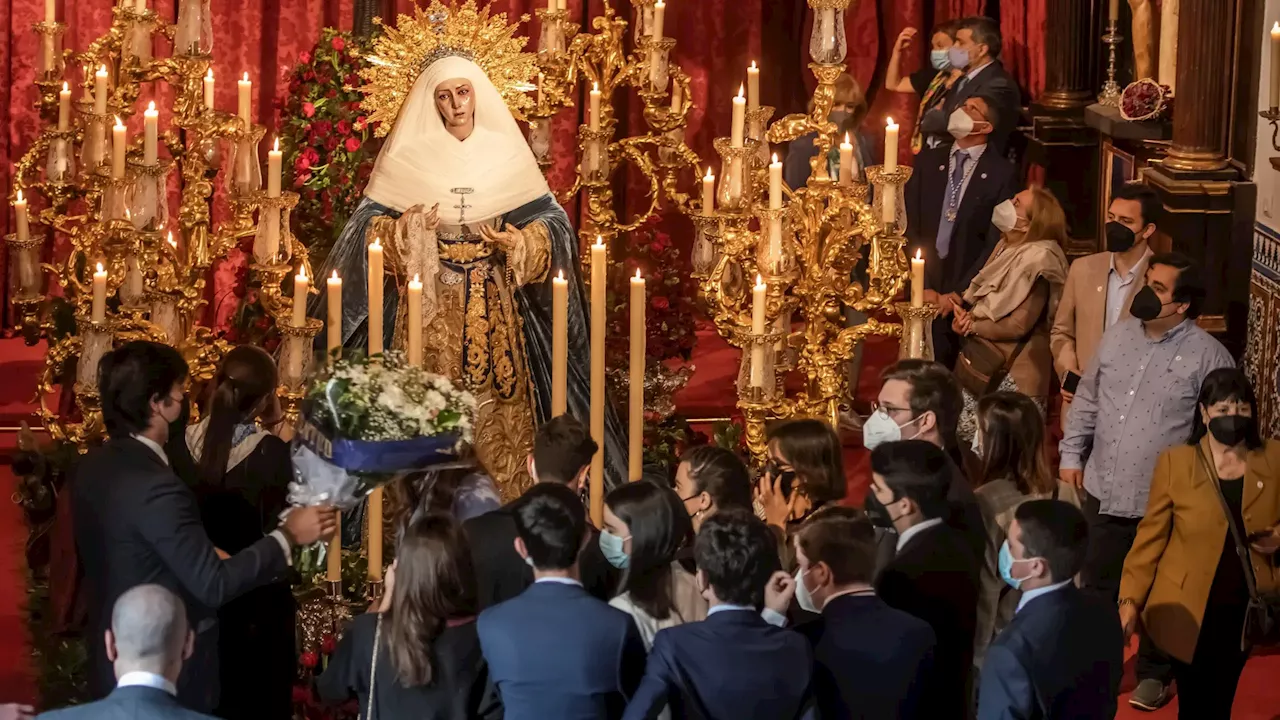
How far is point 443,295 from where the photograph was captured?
23.3 ft

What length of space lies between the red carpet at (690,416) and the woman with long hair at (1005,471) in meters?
1.33

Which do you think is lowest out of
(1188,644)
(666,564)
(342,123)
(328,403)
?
(1188,644)

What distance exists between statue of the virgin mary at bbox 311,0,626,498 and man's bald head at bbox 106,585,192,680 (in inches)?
111

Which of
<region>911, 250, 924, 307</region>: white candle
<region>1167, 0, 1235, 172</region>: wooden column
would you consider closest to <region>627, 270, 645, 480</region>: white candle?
<region>911, 250, 924, 307</region>: white candle

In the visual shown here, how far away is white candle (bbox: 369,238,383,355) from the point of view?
18.1 ft

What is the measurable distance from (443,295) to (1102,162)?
4.90 meters

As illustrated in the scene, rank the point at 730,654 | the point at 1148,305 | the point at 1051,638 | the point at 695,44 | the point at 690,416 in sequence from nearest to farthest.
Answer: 1. the point at 730,654
2. the point at 1051,638
3. the point at 1148,305
4. the point at 690,416
5. the point at 695,44

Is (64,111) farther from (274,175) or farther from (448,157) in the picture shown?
(274,175)

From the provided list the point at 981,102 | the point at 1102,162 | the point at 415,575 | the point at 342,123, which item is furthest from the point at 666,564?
the point at 1102,162

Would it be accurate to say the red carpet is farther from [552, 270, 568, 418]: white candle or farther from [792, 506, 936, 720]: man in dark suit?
[792, 506, 936, 720]: man in dark suit

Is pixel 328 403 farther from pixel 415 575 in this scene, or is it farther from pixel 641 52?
pixel 641 52

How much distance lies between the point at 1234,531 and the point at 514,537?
231cm

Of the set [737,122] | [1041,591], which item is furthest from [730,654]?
[737,122]

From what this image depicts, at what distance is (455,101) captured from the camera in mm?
6848
